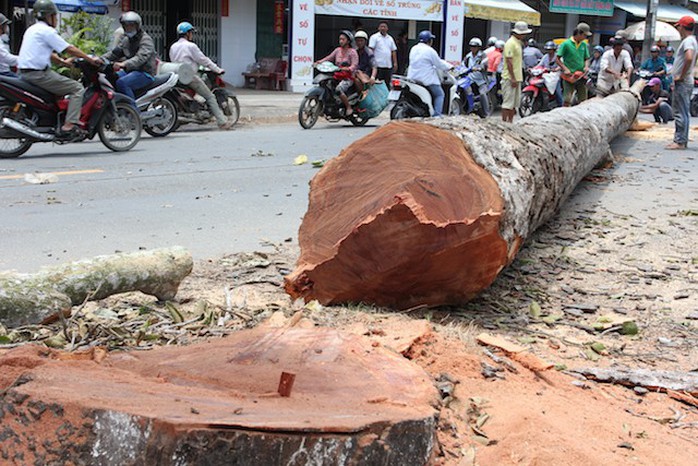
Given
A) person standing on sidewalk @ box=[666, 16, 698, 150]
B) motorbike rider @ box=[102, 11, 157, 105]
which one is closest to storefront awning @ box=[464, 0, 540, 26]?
person standing on sidewalk @ box=[666, 16, 698, 150]

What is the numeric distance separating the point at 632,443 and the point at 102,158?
A: 344 inches

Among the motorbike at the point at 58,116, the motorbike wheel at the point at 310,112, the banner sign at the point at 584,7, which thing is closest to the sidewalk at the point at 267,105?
the motorbike wheel at the point at 310,112

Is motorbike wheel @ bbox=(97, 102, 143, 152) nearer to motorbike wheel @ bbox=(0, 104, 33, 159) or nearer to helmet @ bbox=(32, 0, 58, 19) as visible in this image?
motorbike wheel @ bbox=(0, 104, 33, 159)

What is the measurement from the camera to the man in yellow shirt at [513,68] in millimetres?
13367

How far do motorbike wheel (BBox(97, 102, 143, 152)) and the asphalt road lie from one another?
0.14 meters

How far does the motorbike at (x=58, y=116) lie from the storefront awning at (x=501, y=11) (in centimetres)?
1811

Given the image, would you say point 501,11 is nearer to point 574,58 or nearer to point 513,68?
point 574,58

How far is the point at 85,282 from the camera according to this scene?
4113 millimetres

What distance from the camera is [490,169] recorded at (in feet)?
14.9

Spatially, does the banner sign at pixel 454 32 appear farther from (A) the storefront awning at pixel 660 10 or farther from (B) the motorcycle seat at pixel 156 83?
(B) the motorcycle seat at pixel 156 83

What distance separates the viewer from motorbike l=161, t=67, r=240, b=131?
1367 cm

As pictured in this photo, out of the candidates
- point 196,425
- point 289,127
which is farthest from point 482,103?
point 196,425

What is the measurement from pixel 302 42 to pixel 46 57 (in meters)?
12.8

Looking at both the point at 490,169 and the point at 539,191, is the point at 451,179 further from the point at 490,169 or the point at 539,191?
the point at 539,191
